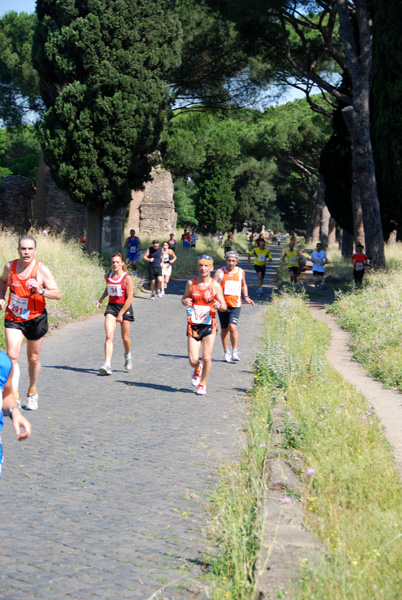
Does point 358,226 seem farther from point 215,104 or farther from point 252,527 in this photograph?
point 252,527

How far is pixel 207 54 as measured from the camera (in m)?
30.3

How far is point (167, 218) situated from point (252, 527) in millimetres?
43823

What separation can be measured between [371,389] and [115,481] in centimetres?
518

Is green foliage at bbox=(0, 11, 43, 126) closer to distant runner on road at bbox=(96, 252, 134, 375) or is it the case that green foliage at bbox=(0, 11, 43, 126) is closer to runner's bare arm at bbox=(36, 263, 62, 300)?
distant runner on road at bbox=(96, 252, 134, 375)

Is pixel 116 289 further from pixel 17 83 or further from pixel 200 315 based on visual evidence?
pixel 17 83

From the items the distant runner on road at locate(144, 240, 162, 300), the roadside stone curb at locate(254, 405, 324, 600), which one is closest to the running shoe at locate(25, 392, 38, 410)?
the roadside stone curb at locate(254, 405, 324, 600)

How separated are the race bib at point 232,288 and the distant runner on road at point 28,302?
4.11m

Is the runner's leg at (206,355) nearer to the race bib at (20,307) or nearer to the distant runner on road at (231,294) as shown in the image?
the distant runner on road at (231,294)

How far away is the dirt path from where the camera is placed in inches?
299

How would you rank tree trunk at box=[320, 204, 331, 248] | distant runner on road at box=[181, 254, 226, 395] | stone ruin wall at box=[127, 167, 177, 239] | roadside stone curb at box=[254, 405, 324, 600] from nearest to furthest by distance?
roadside stone curb at box=[254, 405, 324, 600] → distant runner on road at box=[181, 254, 226, 395] → tree trunk at box=[320, 204, 331, 248] → stone ruin wall at box=[127, 167, 177, 239]

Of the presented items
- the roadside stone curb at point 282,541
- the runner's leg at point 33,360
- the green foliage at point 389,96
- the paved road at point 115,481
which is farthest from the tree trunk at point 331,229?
the roadside stone curb at point 282,541

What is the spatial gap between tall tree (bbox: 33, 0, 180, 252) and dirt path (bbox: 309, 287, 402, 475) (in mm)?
9937

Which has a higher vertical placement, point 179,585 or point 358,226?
point 358,226

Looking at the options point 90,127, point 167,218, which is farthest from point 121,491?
point 167,218
